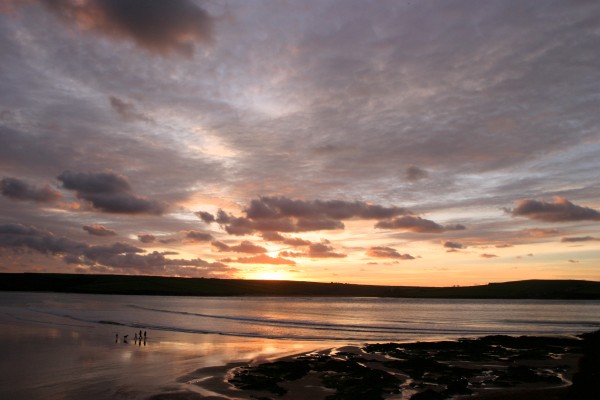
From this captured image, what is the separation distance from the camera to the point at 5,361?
33.1 m

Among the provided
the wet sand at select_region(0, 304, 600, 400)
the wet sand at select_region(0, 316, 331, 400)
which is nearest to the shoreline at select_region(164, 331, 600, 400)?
the wet sand at select_region(0, 304, 600, 400)

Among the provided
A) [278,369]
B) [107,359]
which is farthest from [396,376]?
[107,359]

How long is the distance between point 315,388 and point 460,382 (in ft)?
27.6

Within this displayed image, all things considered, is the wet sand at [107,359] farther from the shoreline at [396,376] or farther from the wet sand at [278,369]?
the shoreline at [396,376]

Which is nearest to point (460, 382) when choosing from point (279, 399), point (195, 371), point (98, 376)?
point (279, 399)

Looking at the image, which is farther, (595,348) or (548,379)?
(595,348)

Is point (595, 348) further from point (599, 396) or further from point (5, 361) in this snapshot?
point (5, 361)

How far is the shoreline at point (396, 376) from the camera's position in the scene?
981 inches

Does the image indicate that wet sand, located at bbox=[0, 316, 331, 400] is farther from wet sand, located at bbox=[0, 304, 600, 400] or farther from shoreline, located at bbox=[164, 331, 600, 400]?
shoreline, located at bbox=[164, 331, 600, 400]

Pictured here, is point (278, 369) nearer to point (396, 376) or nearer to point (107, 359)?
point (396, 376)

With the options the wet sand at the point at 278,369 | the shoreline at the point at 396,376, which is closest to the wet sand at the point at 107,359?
the wet sand at the point at 278,369

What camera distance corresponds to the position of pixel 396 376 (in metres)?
30.2

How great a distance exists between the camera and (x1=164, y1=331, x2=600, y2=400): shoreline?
81.8 ft

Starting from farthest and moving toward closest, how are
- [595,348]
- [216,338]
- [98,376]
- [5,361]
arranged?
[216,338] < [595,348] < [5,361] < [98,376]
